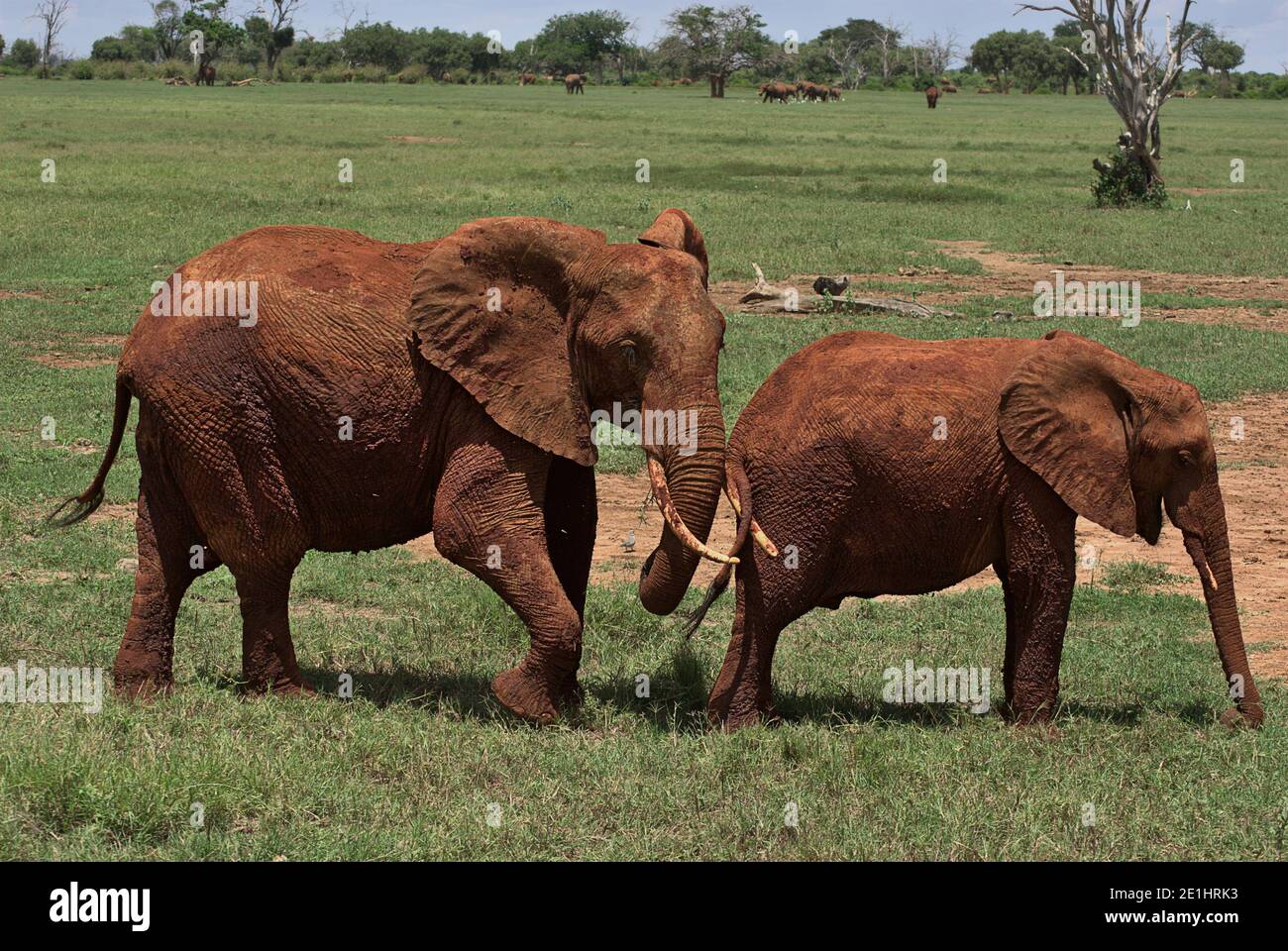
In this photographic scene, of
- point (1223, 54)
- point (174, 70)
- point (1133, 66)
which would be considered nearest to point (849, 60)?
point (1223, 54)

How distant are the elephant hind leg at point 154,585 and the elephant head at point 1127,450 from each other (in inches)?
140

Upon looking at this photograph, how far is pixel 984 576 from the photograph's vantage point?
10.4 m

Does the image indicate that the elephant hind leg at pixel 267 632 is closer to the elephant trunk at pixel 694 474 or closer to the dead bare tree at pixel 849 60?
the elephant trunk at pixel 694 474

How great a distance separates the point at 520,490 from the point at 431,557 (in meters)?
3.64

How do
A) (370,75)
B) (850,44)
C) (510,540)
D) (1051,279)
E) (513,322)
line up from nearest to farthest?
(510,540) → (513,322) → (1051,279) → (370,75) → (850,44)

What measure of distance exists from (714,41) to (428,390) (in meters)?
111

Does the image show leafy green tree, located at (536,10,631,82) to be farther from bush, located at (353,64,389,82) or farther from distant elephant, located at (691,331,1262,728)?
distant elephant, located at (691,331,1262,728)

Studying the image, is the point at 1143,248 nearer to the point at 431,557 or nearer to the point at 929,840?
the point at 431,557

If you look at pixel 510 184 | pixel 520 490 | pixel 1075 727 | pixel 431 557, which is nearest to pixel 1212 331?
pixel 431 557

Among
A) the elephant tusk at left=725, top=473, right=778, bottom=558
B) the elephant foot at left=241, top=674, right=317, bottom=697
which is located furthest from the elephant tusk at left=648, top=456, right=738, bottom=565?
the elephant foot at left=241, top=674, right=317, bottom=697

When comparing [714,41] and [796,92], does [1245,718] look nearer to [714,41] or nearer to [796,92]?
[796,92]

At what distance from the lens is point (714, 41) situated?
114 meters

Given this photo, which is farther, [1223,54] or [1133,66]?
[1223,54]

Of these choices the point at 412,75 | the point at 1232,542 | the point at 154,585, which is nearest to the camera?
the point at 154,585
